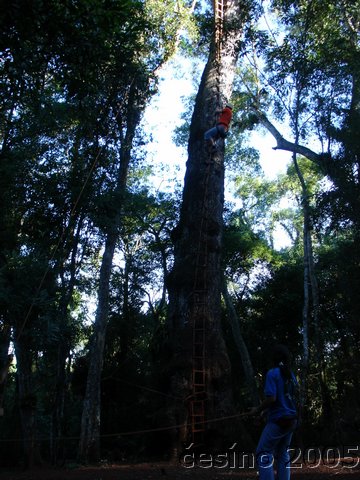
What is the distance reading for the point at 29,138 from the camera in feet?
33.3

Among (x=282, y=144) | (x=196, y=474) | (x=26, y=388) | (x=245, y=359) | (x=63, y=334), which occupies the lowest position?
(x=196, y=474)

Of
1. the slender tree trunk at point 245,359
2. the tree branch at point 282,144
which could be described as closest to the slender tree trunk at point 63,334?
the slender tree trunk at point 245,359

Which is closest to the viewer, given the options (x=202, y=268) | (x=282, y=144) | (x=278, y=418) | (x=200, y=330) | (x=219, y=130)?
(x=278, y=418)

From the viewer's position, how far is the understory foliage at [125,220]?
210 inches

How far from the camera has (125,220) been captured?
16.8 meters

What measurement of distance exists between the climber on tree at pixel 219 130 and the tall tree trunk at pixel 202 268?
249 mm

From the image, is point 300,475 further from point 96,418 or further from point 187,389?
point 96,418

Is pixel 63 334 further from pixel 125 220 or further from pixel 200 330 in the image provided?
pixel 125 220

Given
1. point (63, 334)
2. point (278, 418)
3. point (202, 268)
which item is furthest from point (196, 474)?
point (63, 334)

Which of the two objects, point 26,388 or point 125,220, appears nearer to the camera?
point 26,388

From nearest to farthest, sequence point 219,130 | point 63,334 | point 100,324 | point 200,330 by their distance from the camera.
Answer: point 200,330 → point 219,130 → point 63,334 → point 100,324

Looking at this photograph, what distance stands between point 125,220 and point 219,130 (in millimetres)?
9839

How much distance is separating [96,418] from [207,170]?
232 inches

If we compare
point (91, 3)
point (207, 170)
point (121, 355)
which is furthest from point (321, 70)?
point (121, 355)
